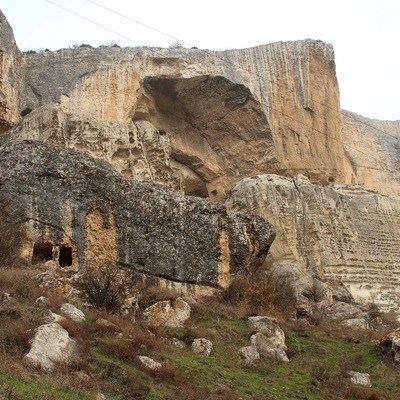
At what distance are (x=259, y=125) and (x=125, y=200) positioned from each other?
1414 centimetres

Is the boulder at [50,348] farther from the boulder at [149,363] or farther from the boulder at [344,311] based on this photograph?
the boulder at [344,311]

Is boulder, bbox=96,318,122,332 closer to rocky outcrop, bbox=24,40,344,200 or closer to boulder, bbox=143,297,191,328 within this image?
boulder, bbox=143,297,191,328

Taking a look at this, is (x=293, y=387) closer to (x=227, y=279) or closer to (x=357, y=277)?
(x=227, y=279)

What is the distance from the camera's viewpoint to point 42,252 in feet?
59.7

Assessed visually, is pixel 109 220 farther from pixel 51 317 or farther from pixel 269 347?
pixel 51 317

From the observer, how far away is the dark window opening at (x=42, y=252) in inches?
703

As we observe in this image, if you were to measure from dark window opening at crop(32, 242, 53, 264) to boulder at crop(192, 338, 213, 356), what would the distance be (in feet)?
19.8

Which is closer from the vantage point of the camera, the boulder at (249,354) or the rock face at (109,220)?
the boulder at (249,354)

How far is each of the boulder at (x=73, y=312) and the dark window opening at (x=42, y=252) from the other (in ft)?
16.0

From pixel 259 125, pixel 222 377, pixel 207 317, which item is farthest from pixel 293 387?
pixel 259 125

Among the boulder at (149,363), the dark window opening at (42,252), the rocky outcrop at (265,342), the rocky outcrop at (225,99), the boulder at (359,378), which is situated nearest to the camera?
the boulder at (149,363)

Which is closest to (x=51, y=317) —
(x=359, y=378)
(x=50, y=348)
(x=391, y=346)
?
(x=50, y=348)

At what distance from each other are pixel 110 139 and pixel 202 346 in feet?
43.2

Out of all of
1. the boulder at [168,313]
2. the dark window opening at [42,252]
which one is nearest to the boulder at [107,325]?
the boulder at [168,313]
